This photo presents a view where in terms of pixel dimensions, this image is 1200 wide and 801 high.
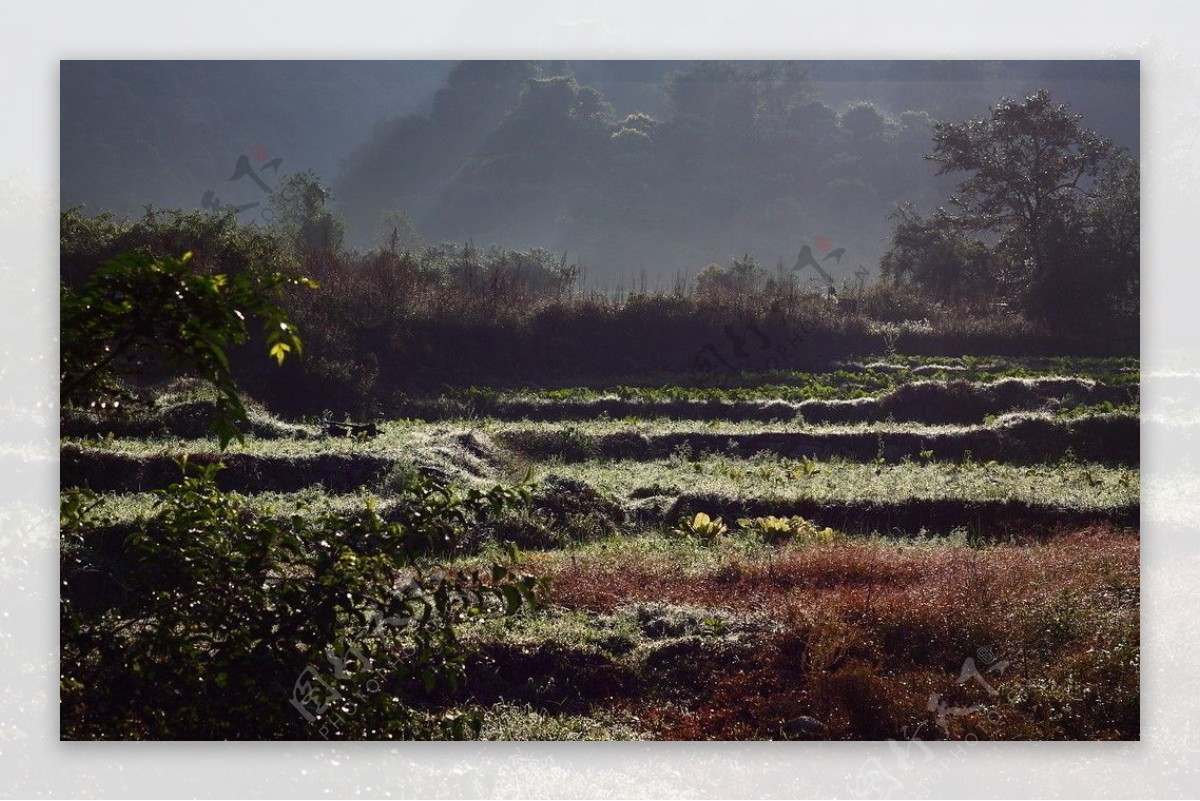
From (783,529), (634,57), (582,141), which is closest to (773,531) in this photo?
(783,529)

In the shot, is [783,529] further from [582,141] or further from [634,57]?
[634,57]

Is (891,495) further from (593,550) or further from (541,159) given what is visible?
(541,159)

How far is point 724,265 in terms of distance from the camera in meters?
5.85

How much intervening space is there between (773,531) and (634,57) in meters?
2.76

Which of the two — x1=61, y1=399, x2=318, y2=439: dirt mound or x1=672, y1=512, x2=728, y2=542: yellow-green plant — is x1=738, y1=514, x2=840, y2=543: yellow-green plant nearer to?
x1=672, y1=512, x2=728, y2=542: yellow-green plant

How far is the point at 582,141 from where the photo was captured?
5.50 meters

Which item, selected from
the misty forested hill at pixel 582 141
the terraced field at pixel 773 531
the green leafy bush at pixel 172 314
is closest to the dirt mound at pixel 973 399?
the terraced field at pixel 773 531

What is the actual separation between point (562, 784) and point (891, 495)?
3.11 metres

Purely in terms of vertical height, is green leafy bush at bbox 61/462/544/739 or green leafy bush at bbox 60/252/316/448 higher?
green leafy bush at bbox 60/252/316/448

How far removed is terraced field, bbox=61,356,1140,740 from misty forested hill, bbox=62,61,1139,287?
1.00 meters

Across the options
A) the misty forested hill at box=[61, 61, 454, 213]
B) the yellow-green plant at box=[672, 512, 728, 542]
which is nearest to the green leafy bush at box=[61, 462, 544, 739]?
the misty forested hill at box=[61, 61, 454, 213]

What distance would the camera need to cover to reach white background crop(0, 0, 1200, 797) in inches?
171

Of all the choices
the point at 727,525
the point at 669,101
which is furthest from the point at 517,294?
the point at 727,525

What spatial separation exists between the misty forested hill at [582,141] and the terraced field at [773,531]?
3.28 ft
